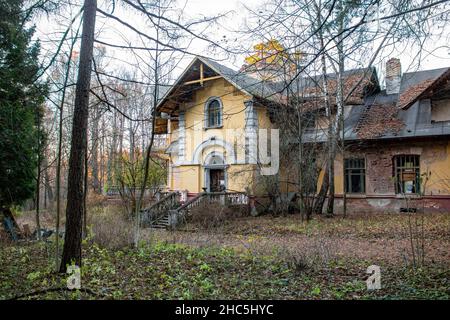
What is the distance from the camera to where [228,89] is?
829 inches

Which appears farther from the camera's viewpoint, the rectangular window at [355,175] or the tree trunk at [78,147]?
the rectangular window at [355,175]

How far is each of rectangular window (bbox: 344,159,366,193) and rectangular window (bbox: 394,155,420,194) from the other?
1.67m

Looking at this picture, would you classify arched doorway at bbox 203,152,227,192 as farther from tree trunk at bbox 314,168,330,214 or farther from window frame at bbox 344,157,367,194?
window frame at bbox 344,157,367,194

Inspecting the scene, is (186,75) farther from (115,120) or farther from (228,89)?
(115,120)

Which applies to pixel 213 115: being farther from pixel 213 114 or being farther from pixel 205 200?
pixel 205 200

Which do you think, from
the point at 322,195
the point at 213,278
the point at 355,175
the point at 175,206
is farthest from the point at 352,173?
the point at 213,278

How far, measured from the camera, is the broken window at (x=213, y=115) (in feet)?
69.7

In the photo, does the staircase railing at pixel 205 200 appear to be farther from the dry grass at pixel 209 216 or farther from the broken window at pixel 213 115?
the broken window at pixel 213 115

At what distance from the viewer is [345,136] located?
19484mm

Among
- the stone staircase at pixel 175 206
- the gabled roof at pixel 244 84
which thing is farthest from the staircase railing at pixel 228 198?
the gabled roof at pixel 244 84

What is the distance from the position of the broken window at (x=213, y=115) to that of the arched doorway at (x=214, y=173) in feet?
5.94

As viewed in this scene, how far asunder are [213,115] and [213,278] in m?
15.9

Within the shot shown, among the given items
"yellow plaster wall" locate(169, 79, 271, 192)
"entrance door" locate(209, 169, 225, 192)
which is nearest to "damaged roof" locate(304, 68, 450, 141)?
"yellow plaster wall" locate(169, 79, 271, 192)

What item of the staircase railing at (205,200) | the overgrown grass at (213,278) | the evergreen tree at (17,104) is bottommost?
the overgrown grass at (213,278)
